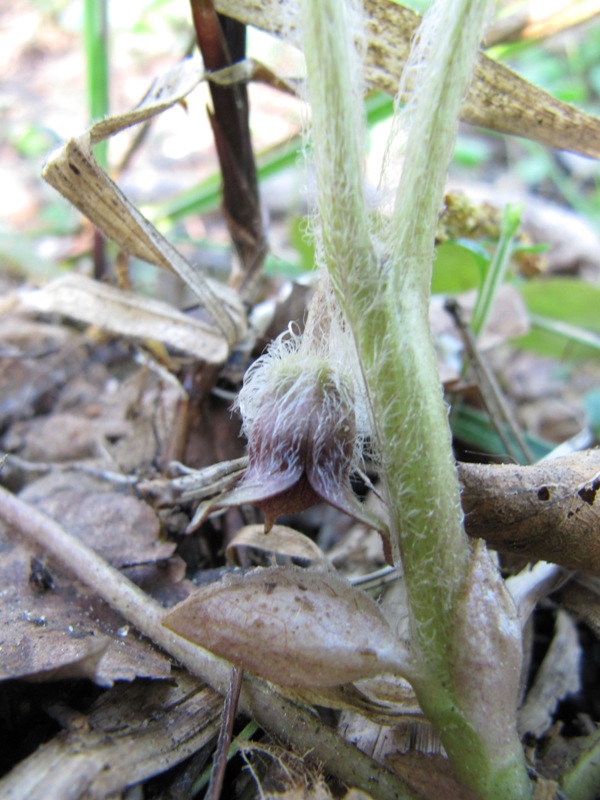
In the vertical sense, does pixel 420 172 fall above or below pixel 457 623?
above

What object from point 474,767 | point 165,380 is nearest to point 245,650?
point 474,767

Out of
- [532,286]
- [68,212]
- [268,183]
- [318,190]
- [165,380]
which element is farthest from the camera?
[268,183]

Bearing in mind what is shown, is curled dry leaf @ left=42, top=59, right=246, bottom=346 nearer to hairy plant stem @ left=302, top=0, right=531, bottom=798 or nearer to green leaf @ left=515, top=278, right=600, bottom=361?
hairy plant stem @ left=302, top=0, right=531, bottom=798

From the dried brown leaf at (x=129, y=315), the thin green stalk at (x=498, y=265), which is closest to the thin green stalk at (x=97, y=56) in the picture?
the dried brown leaf at (x=129, y=315)

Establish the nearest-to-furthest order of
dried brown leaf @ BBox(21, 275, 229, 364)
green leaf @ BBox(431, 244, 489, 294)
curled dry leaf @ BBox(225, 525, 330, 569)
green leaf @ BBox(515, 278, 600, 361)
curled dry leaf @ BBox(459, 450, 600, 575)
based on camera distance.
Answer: curled dry leaf @ BBox(459, 450, 600, 575) < curled dry leaf @ BBox(225, 525, 330, 569) < dried brown leaf @ BBox(21, 275, 229, 364) < green leaf @ BBox(431, 244, 489, 294) < green leaf @ BBox(515, 278, 600, 361)

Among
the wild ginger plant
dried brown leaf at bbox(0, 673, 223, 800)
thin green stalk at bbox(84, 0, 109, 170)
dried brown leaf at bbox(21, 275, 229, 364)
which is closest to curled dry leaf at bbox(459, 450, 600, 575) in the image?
A: the wild ginger plant

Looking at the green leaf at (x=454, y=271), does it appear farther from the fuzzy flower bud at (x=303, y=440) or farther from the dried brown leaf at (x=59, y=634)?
the dried brown leaf at (x=59, y=634)

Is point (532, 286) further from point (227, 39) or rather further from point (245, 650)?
point (245, 650)
